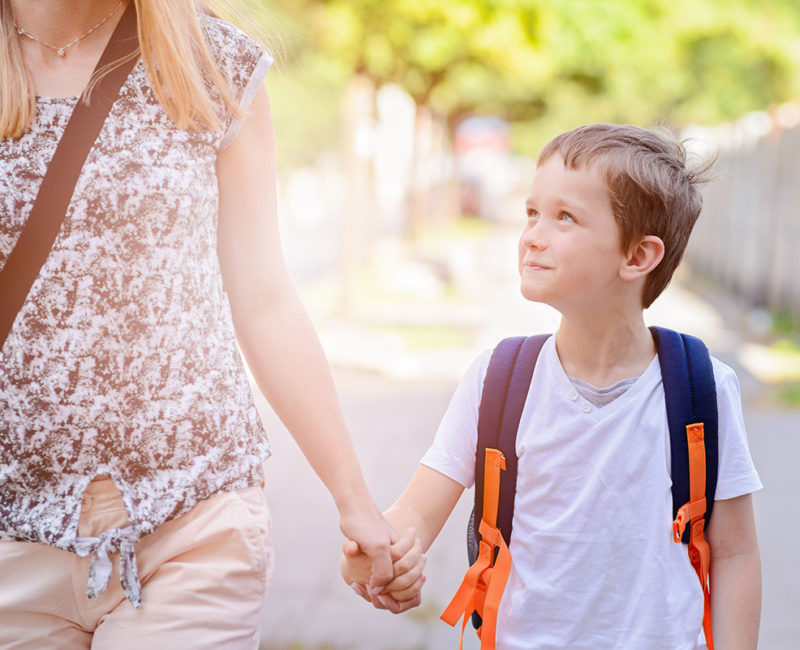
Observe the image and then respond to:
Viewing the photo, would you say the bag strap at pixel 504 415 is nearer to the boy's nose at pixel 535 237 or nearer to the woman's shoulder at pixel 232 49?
the boy's nose at pixel 535 237

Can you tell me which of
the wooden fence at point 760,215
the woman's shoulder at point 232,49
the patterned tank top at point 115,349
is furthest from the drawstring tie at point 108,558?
the wooden fence at point 760,215

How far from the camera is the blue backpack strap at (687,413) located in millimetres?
2094

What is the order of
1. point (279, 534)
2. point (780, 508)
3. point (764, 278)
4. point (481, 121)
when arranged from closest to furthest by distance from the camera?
point (279, 534), point (780, 508), point (764, 278), point (481, 121)

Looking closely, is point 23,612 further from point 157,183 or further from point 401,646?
point 401,646

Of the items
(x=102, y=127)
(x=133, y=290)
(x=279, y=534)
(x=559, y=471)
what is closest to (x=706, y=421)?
(x=559, y=471)

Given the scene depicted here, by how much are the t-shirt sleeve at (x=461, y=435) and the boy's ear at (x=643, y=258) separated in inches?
13.4

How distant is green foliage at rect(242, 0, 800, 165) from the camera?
11242mm

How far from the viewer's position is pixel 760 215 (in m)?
14.8

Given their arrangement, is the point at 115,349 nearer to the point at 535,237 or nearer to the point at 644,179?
the point at 535,237

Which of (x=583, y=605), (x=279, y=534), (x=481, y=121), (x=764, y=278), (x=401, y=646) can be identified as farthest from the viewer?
(x=481, y=121)

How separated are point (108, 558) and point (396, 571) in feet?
1.88

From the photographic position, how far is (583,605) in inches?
82.2

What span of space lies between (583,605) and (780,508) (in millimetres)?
3946

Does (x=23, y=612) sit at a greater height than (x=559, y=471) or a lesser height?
lesser
